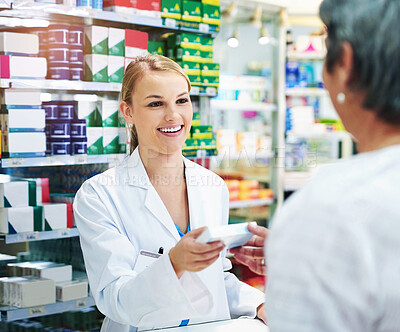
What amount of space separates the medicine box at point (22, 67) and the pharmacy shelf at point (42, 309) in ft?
4.32

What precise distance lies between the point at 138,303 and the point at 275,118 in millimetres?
4407

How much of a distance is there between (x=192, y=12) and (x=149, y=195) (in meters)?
2.13

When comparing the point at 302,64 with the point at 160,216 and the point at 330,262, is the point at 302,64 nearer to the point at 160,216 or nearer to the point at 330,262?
the point at 160,216

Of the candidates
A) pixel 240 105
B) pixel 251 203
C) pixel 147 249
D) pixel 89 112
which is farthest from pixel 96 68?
pixel 251 203

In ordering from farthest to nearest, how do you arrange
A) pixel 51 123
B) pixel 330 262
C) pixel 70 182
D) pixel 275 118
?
pixel 275 118 → pixel 70 182 → pixel 51 123 → pixel 330 262

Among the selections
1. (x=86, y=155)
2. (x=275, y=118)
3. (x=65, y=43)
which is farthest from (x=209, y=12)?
(x=275, y=118)

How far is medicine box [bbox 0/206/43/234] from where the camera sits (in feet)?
→ 10.2

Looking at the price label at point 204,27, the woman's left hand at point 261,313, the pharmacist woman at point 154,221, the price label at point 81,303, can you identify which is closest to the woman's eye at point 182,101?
the pharmacist woman at point 154,221

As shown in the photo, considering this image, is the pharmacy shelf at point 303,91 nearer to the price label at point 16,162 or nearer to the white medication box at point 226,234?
the price label at point 16,162

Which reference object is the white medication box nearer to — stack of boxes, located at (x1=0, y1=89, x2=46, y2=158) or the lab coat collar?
the lab coat collar

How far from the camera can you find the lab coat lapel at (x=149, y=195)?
6.75 feet

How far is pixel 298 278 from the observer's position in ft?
2.56

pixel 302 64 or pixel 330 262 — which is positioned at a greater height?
pixel 302 64

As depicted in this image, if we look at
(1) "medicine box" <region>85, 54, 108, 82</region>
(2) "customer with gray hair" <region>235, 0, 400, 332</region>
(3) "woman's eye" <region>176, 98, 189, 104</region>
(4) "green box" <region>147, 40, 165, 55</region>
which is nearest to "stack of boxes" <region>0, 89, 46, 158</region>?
(1) "medicine box" <region>85, 54, 108, 82</region>
